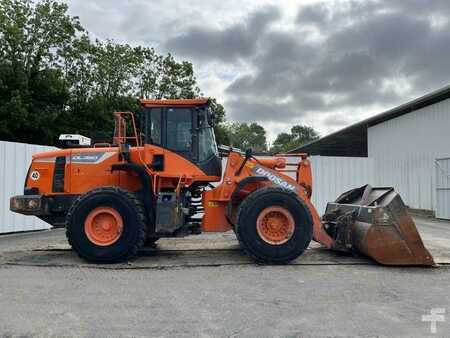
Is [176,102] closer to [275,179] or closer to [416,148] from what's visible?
[275,179]

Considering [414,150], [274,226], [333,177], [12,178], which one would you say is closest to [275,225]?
[274,226]

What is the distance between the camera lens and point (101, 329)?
4.64 meters

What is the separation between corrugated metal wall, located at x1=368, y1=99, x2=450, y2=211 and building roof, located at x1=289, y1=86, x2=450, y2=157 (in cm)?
27

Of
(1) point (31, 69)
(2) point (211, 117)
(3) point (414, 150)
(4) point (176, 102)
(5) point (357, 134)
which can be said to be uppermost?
(1) point (31, 69)

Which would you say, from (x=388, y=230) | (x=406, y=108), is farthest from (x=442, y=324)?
(x=406, y=108)

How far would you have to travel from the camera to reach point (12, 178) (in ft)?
42.2

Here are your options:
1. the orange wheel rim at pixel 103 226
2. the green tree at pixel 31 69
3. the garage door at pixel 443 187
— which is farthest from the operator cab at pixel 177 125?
the green tree at pixel 31 69

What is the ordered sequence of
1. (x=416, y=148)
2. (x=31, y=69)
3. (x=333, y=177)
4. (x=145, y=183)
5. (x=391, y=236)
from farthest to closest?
(x=31, y=69)
(x=416, y=148)
(x=333, y=177)
(x=145, y=183)
(x=391, y=236)

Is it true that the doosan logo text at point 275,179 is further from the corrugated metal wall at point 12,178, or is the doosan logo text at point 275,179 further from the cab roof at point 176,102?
the corrugated metal wall at point 12,178

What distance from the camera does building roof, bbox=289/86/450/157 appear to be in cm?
2045

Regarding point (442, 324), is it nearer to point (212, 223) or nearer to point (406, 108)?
point (212, 223)

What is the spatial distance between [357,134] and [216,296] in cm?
2553

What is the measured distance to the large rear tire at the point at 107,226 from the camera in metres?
7.81

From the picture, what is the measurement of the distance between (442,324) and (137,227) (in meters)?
4.77
